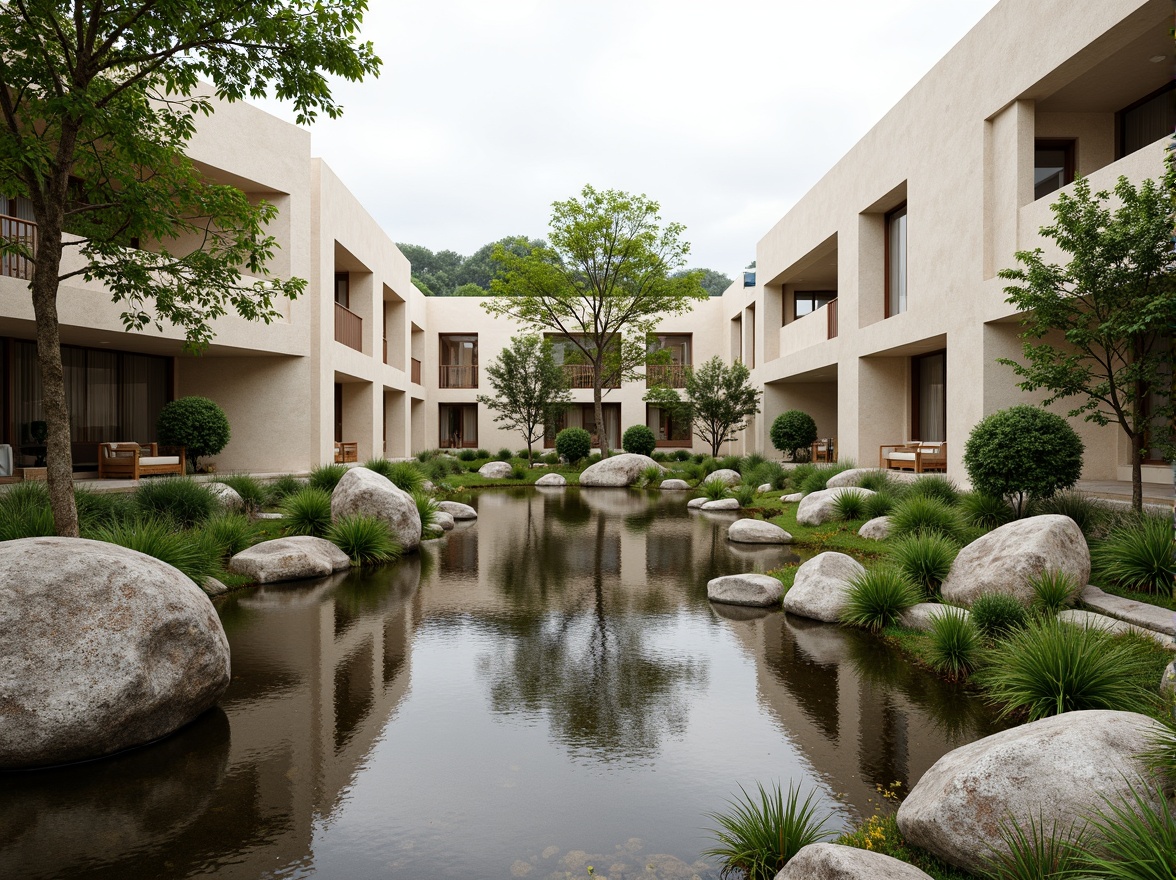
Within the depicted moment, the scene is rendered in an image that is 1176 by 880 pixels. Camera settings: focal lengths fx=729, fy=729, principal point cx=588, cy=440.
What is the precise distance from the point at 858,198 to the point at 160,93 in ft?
50.6

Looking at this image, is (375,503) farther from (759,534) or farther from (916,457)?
(916,457)

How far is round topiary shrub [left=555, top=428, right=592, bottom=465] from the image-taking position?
27.3 metres

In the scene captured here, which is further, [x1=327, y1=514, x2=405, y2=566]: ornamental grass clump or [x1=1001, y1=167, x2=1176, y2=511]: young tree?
[x1=327, y1=514, x2=405, y2=566]: ornamental grass clump

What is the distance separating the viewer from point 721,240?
7869 centimetres

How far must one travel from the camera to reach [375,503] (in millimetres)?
10742

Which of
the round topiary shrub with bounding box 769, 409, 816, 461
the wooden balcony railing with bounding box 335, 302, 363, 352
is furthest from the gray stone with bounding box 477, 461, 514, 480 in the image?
the round topiary shrub with bounding box 769, 409, 816, 461

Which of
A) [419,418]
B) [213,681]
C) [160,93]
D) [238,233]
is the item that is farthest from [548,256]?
[213,681]

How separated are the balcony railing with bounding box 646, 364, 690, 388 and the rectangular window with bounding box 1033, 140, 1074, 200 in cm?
1608

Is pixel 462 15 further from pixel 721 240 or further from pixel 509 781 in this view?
pixel 721 240

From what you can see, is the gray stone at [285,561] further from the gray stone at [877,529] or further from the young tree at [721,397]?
the young tree at [721,397]

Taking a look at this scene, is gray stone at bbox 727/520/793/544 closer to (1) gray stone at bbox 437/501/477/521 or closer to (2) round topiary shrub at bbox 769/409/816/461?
(1) gray stone at bbox 437/501/477/521

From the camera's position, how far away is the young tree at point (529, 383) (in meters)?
29.2

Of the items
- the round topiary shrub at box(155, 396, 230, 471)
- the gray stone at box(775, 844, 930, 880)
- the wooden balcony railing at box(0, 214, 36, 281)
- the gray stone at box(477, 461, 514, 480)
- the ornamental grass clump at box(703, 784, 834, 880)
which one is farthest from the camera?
the gray stone at box(477, 461, 514, 480)

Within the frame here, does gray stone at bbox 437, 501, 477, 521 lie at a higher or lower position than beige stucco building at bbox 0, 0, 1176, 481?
lower
